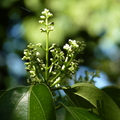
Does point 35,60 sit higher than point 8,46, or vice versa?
point 8,46

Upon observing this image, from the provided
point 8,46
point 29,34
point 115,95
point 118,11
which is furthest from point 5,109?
point 8,46

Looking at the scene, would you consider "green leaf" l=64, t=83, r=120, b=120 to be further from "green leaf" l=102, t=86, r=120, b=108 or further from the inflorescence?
"green leaf" l=102, t=86, r=120, b=108

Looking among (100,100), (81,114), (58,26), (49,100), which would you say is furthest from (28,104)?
(58,26)

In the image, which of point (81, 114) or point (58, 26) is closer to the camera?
point (81, 114)

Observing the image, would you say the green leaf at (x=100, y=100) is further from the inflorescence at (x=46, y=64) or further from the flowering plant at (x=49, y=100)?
the inflorescence at (x=46, y=64)

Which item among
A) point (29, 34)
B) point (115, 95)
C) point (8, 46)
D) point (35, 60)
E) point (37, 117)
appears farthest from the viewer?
point (8, 46)

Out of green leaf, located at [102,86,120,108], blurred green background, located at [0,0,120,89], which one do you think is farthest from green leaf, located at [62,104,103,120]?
blurred green background, located at [0,0,120,89]

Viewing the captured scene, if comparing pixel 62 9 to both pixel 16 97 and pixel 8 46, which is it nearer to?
pixel 8 46

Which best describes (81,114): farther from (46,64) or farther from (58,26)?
(58,26)
